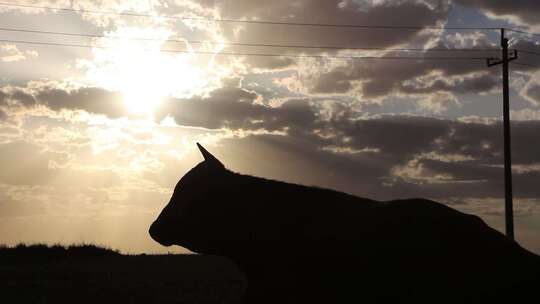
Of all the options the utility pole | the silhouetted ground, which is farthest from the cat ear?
the utility pole

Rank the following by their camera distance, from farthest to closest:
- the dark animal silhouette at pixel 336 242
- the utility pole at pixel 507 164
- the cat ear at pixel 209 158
Answer: the utility pole at pixel 507 164 → the cat ear at pixel 209 158 → the dark animal silhouette at pixel 336 242

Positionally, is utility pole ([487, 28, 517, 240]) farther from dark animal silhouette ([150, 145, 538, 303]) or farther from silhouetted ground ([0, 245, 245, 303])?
dark animal silhouette ([150, 145, 538, 303])

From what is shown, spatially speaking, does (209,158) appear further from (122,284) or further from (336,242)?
(122,284)

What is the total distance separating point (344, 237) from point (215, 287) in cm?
1497

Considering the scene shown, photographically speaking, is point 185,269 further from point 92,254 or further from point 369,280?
point 369,280

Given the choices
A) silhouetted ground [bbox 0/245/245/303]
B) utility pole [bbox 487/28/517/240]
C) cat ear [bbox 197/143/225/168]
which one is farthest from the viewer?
utility pole [bbox 487/28/517/240]

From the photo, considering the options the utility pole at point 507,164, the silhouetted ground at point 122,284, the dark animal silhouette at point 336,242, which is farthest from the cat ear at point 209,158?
the utility pole at point 507,164

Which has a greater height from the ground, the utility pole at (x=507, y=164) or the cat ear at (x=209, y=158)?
the utility pole at (x=507, y=164)

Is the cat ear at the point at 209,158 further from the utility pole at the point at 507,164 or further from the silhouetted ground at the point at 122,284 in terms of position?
the utility pole at the point at 507,164

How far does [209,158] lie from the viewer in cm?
974

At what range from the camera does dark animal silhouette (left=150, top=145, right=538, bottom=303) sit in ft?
23.7

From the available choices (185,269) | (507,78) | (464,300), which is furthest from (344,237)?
(507,78)

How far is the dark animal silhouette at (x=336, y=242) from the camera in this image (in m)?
7.21

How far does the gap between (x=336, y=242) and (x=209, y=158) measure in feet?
8.28
